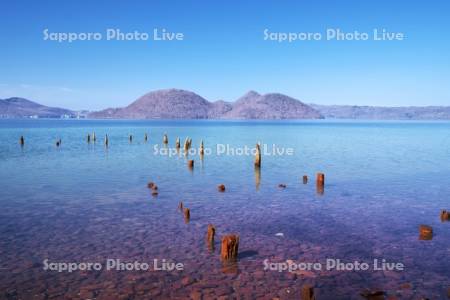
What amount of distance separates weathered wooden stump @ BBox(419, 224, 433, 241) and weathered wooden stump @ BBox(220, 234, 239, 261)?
838 cm

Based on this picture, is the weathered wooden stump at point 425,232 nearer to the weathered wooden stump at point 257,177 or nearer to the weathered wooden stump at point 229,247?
the weathered wooden stump at point 229,247

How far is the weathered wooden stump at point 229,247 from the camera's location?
13.0 meters

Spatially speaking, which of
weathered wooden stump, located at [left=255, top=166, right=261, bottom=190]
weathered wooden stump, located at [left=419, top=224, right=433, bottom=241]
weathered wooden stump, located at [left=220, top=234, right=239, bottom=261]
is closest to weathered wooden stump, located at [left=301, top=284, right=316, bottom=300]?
weathered wooden stump, located at [left=220, top=234, right=239, bottom=261]

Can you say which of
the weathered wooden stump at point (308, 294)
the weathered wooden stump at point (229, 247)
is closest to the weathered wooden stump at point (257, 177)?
the weathered wooden stump at point (229, 247)

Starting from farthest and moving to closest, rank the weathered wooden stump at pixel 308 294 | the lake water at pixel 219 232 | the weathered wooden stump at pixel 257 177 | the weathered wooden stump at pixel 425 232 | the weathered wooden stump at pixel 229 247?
the weathered wooden stump at pixel 257 177 → the weathered wooden stump at pixel 425 232 → the weathered wooden stump at pixel 229 247 → the lake water at pixel 219 232 → the weathered wooden stump at pixel 308 294

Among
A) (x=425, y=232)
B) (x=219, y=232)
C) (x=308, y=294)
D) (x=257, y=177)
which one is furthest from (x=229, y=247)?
(x=257, y=177)

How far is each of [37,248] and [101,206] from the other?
6923mm

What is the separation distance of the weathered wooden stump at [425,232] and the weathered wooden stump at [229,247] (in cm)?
838

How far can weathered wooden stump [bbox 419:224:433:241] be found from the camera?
15.5 meters

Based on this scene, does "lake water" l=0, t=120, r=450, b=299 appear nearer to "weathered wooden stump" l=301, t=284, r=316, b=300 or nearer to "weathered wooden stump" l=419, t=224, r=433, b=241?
"weathered wooden stump" l=419, t=224, r=433, b=241

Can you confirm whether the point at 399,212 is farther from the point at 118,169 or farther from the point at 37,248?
the point at 118,169

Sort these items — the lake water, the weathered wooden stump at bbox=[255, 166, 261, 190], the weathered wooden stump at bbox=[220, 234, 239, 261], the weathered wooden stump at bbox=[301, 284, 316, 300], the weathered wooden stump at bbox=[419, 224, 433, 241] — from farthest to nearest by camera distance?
the weathered wooden stump at bbox=[255, 166, 261, 190] < the weathered wooden stump at bbox=[419, 224, 433, 241] < the weathered wooden stump at bbox=[220, 234, 239, 261] < the lake water < the weathered wooden stump at bbox=[301, 284, 316, 300]

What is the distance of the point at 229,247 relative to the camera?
13.1 meters

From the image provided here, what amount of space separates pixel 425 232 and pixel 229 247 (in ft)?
29.9
